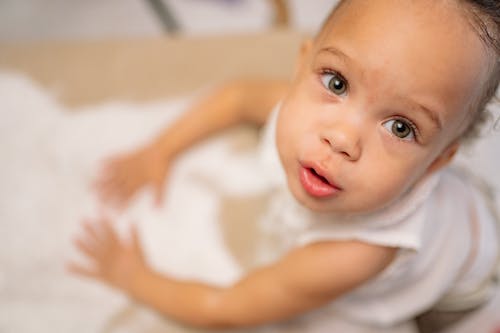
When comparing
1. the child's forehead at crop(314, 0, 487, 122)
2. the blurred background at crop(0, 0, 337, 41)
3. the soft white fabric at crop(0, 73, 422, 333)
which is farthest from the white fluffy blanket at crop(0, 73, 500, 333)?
the blurred background at crop(0, 0, 337, 41)

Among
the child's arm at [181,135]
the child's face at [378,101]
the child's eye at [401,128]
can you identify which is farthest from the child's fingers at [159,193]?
the child's eye at [401,128]

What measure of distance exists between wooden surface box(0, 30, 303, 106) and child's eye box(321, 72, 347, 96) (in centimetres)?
44

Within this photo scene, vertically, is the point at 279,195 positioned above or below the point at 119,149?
below

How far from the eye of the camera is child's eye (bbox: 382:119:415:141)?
512mm

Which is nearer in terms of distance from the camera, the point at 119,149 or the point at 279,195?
the point at 279,195

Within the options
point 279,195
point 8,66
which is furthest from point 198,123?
point 8,66

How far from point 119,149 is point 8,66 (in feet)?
0.75

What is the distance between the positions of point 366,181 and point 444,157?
0.10m

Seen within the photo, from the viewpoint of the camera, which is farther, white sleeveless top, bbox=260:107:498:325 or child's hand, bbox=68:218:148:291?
child's hand, bbox=68:218:148:291

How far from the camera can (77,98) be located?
3.08 feet

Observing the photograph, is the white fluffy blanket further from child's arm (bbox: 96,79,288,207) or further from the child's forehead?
the child's forehead

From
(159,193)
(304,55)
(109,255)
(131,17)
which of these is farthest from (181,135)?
(131,17)

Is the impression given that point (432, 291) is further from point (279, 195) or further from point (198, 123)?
point (198, 123)

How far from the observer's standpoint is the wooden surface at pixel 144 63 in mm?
951
